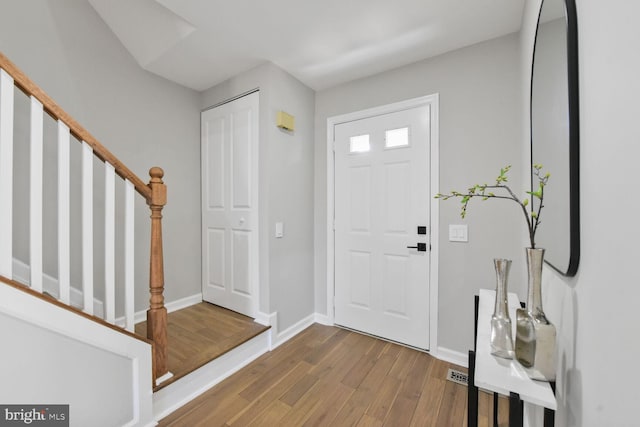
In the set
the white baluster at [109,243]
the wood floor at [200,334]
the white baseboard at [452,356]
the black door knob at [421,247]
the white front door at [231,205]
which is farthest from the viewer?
the white front door at [231,205]

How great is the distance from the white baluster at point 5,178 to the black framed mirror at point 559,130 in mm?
1943

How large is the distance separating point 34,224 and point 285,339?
1.96m

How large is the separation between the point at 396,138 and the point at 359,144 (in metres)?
0.37

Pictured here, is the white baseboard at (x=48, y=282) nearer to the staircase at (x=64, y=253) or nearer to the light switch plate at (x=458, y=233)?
the staircase at (x=64, y=253)

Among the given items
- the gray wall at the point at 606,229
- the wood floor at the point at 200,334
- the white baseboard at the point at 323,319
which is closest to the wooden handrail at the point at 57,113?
the wood floor at the point at 200,334

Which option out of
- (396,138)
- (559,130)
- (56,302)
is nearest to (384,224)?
(396,138)

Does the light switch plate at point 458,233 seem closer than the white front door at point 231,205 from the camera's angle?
Yes

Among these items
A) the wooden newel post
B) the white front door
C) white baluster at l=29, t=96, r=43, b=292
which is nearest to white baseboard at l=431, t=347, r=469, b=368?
the white front door

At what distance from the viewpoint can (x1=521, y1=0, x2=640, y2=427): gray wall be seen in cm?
43

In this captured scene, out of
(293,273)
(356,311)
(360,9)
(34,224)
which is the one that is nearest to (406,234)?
(356,311)

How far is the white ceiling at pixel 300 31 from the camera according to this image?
1.68 meters

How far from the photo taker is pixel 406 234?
229 centimetres

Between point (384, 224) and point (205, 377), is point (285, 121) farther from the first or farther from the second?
point (205, 377)

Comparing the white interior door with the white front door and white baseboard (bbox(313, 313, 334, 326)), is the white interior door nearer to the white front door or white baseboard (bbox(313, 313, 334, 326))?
white baseboard (bbox(313, 313, 334, 326))
